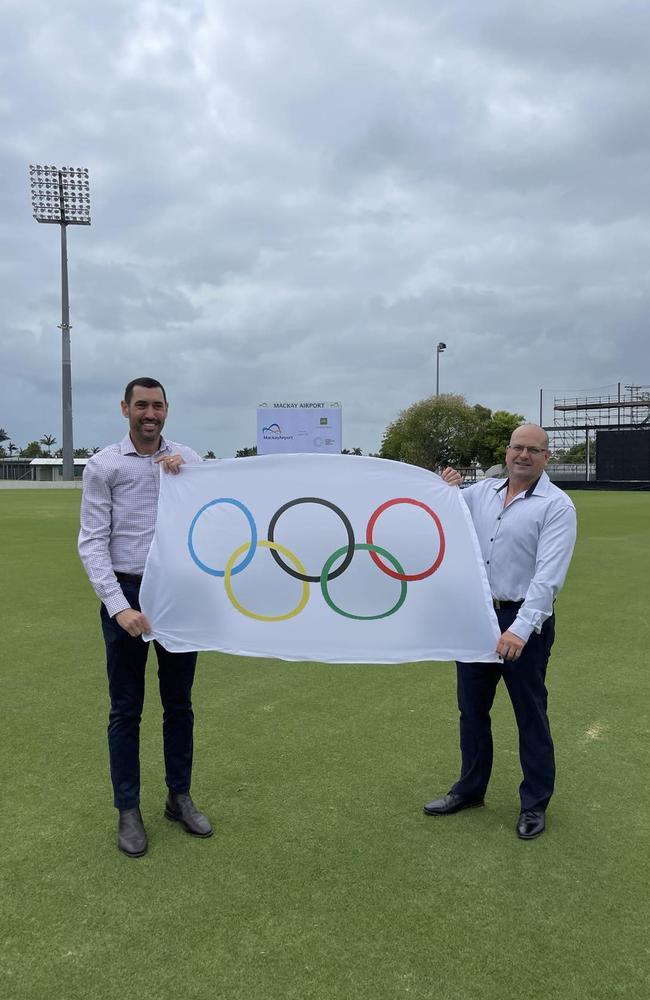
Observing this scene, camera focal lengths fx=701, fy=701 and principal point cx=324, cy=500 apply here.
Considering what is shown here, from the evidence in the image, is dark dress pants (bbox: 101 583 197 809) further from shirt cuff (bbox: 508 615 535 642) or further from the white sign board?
the white sign board

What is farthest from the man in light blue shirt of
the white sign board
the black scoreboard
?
the black scoreboard

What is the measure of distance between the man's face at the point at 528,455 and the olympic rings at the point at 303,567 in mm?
458

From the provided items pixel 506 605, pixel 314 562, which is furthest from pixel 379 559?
pixel 506 605

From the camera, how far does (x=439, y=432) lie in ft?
201

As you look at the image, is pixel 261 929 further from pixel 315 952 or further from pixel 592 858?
pixel 592 858

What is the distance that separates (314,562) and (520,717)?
1.24 m

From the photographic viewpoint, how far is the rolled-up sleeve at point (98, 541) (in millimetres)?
3139

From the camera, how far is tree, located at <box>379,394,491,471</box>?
6069 centimetres

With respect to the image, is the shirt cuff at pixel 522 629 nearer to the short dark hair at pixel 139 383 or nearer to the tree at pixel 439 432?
the short dark hair at pixel 139 383

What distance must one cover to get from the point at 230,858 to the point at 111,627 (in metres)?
1.15

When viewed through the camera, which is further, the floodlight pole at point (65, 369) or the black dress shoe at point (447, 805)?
the floodlight pole at point (65, 369)

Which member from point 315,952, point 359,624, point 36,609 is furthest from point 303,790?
point 36,609

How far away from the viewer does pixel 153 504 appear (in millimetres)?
3365

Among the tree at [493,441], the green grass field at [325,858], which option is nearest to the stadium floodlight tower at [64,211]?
the tree at [493,441]
